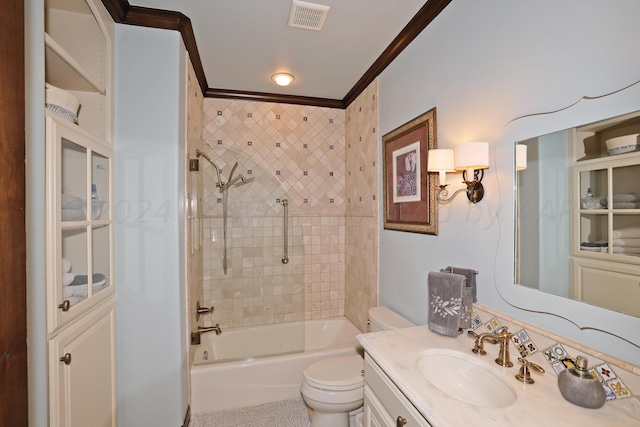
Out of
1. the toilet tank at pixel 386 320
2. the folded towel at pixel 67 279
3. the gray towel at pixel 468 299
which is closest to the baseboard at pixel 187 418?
the folded towel at pixel 67 279

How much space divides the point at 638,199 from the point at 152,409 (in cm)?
244

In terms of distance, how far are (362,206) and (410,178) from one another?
0.83 meters

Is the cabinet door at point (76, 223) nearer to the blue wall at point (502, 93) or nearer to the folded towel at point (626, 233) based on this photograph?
the blue wall at point (502, 93)

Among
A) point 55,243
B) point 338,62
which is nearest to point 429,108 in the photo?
point 338,62

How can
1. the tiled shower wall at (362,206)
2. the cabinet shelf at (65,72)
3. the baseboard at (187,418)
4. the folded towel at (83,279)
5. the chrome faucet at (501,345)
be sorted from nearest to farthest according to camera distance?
1. the chrome faucet at (501,345)
2. the cabinet shelf at (65,72)
3. the folded towel at (83,279)
4. the baseboard at (187,418)
5. the tiled shower wall at (362,206)

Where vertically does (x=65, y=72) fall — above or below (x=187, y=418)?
above

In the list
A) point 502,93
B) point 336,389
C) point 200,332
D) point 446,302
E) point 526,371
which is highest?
point 502,93

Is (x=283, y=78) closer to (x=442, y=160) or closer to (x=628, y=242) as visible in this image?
(x=442, y=160)

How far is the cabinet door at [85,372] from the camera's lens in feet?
3.69

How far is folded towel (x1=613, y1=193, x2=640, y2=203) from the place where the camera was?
80 centimetres

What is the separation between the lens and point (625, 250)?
2.71 feet

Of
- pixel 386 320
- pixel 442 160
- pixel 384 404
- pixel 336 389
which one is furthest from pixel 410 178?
pixel 336 389

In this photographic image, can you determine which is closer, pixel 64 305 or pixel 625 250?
pixel 625 250

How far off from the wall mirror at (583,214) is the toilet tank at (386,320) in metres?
0.84
